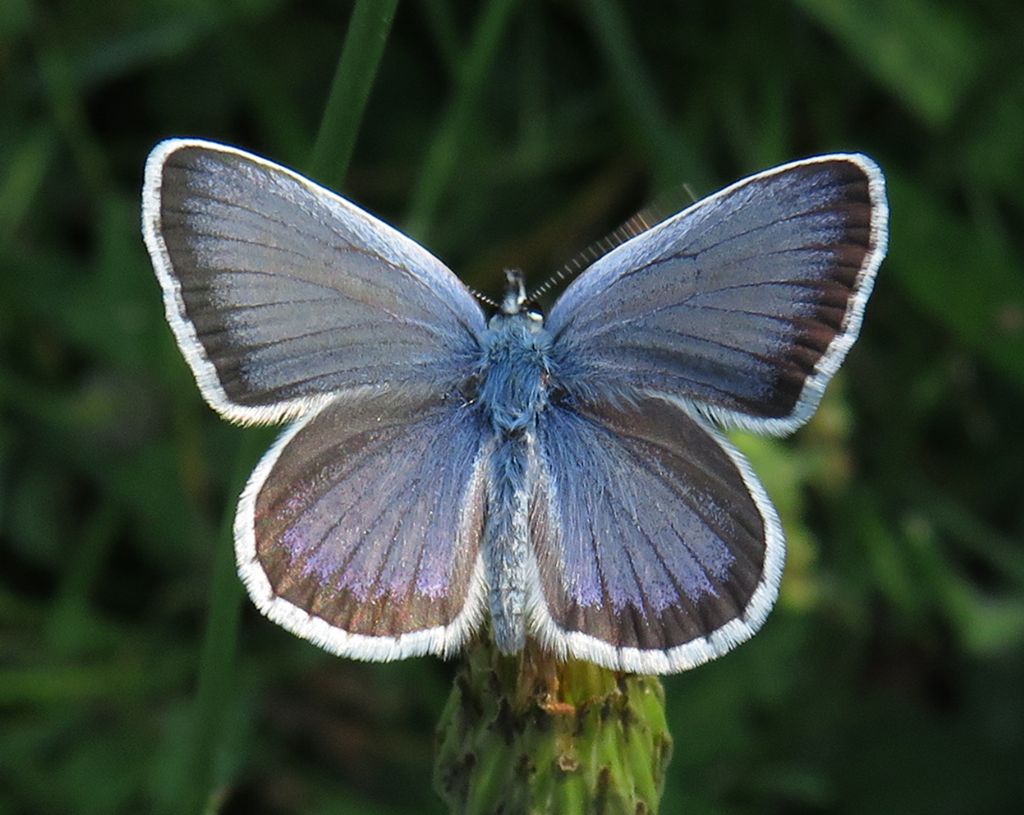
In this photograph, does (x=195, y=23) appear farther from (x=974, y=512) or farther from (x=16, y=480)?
(x=974, y=512)

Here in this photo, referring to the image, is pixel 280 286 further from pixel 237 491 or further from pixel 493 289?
pixel 493 289

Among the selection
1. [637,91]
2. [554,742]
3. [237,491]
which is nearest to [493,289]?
[637,91]

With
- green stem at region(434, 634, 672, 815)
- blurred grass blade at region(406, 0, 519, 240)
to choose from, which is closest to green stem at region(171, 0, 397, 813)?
green stem at region(434, 634, 672, 815)

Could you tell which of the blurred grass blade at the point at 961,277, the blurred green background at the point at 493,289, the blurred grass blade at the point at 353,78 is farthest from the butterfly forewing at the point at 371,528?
the blurred grass blade at the point at 961,277

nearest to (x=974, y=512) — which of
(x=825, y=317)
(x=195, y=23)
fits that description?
(x=825, y=317)

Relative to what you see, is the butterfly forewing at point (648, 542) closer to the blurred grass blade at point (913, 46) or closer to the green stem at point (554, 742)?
the green stem at point (554, 742)

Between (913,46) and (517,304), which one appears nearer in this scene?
(517,304)
